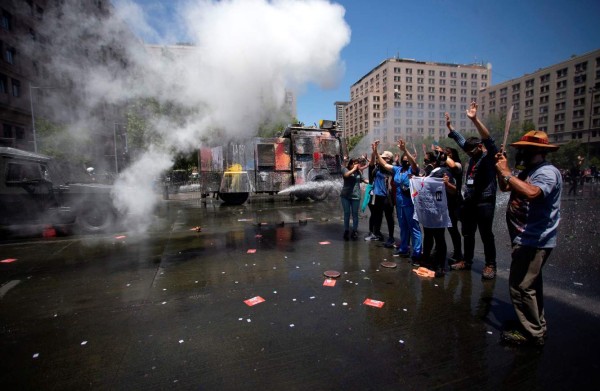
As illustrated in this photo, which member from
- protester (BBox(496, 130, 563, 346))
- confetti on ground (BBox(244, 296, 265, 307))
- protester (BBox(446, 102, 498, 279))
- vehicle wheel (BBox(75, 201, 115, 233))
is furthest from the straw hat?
vehicle wheel (BBox(75, 201, 115, 233))

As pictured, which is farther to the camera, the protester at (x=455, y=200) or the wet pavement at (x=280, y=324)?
the protester at (x=455, y=200)

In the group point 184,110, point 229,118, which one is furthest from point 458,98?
point 184,110

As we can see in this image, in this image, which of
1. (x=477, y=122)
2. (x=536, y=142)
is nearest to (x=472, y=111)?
(x=477, y=122)

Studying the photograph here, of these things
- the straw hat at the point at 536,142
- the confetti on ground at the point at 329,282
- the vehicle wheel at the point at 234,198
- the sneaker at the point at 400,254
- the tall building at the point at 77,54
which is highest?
the tall building at the point at 77,54

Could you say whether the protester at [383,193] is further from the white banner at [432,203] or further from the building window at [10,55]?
the building window at [10,55]

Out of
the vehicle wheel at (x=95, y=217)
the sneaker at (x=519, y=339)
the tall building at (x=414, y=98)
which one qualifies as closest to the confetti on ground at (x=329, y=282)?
the sneaker at (x=519, y=339)

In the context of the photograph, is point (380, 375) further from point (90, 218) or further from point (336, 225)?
point (90, 218)

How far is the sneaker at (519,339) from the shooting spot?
8.13ft

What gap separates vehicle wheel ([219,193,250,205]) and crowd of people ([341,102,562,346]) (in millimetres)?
8380

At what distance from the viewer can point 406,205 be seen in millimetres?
4879

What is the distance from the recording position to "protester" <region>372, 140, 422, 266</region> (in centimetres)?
466

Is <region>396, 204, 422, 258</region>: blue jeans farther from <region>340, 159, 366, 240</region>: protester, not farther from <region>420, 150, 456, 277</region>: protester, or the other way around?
<region>340, 159, 366, 240</region>: protester

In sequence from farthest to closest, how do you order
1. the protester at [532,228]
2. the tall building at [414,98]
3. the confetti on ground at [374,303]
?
the tall building at [414,98] < the confetti on ground at [374,303] < the protester at [532,228]

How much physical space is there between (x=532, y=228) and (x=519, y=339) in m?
0.96
